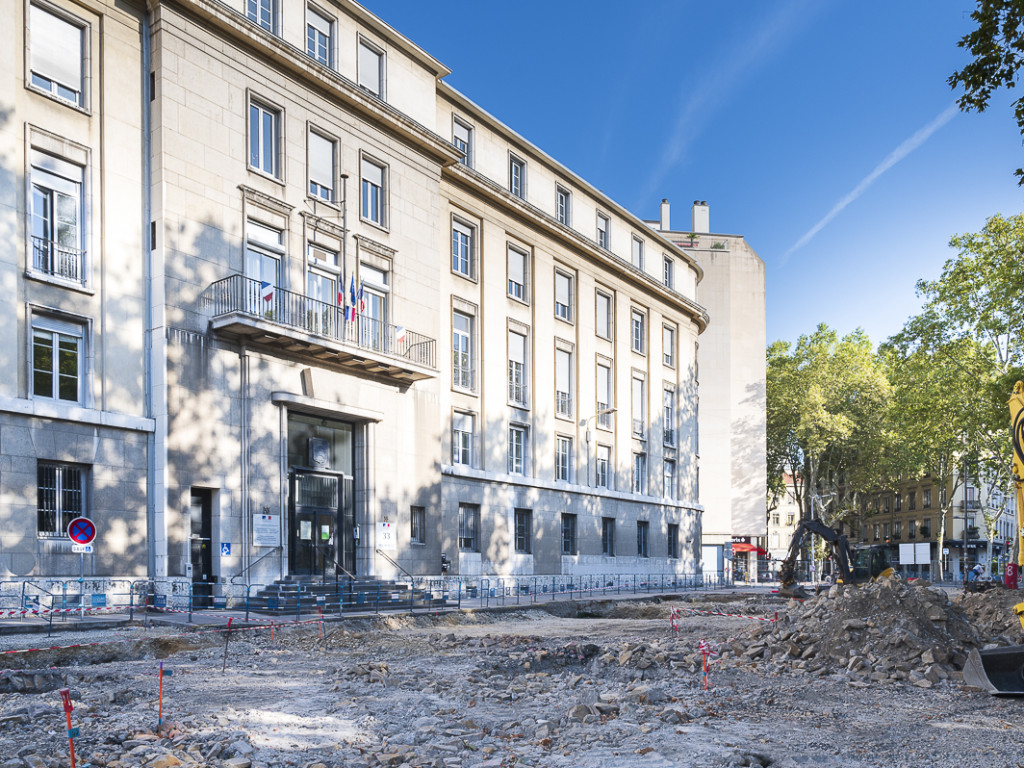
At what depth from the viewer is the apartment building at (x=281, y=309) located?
75.2 ft

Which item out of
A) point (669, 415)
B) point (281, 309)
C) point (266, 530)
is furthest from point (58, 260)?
point (669, 415)

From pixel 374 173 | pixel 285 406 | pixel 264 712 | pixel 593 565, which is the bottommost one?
pixel 593 565

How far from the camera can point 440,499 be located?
3409cm

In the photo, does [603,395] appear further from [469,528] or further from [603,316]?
[469,528]

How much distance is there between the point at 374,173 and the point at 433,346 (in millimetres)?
6268

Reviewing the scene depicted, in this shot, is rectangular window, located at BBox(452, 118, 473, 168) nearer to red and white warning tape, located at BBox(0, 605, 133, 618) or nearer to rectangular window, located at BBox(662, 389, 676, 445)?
rectangular window, located at BBox(662, 389, 676, 445)

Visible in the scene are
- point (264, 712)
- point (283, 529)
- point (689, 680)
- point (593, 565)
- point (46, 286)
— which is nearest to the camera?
point (264, 712)

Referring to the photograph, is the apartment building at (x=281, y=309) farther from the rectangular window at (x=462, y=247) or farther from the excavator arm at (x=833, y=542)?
the excavator arm at (x=833, y=542)

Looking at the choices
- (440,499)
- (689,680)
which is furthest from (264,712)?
(440,499)

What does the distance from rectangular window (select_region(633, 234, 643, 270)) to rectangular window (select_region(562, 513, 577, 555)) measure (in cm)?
1526

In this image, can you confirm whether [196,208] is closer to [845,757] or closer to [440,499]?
[440,499]

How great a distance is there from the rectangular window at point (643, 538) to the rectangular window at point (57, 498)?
31.0m

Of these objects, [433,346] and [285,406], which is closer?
[285,406]

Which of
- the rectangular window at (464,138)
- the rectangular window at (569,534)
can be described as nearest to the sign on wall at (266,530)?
the rectangular window at (464,138)
